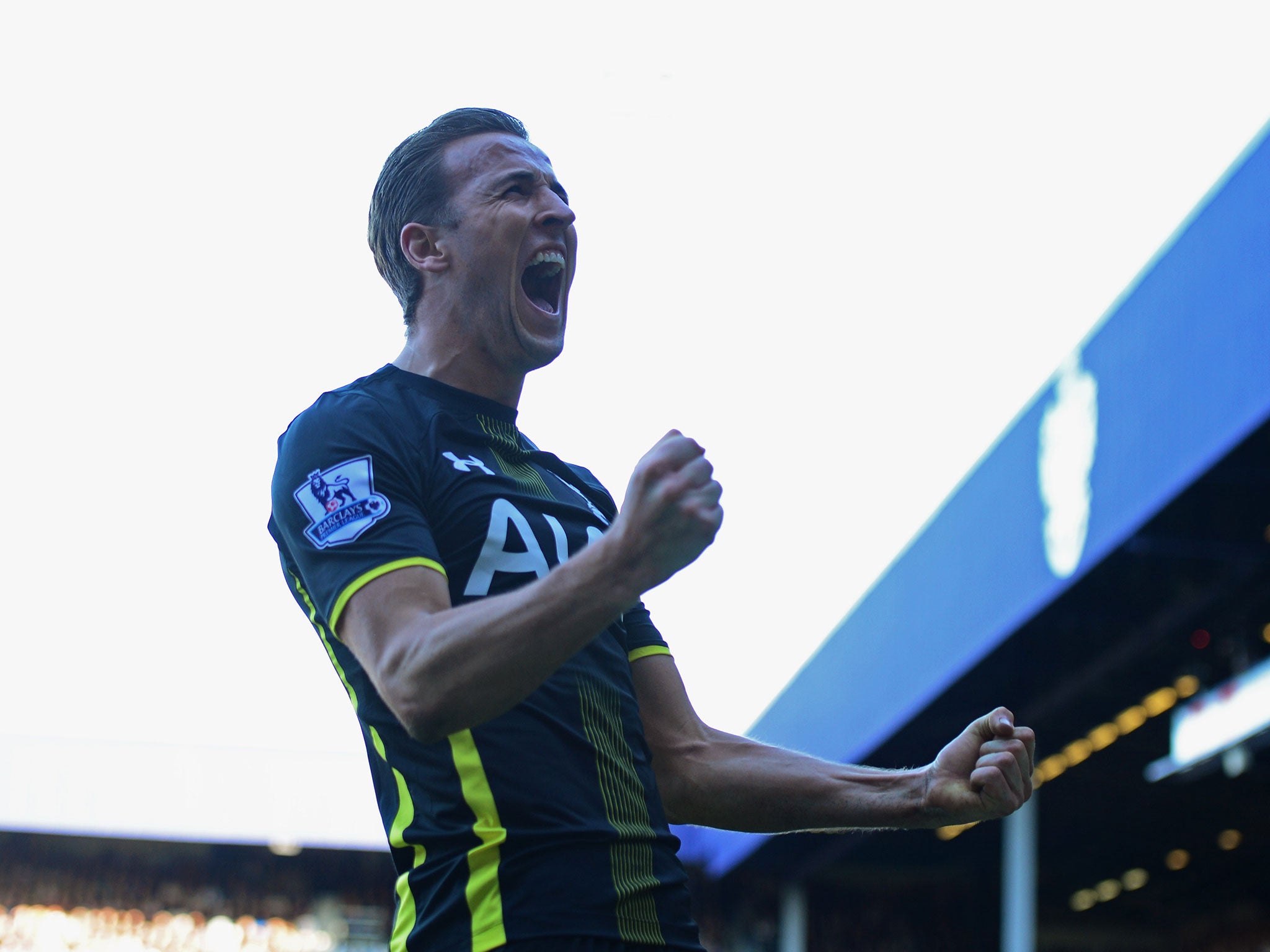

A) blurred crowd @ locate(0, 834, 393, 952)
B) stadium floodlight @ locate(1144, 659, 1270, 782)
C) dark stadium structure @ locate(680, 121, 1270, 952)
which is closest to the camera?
dark stadium structure @ locate(680, 121, 1270, 952)

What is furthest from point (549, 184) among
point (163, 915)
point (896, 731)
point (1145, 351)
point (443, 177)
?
point (163, 915)

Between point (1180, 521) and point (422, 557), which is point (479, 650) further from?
point (1180, 521)

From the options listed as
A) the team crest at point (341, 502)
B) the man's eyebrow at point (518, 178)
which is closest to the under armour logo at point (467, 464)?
the team crest at point (341, 502)

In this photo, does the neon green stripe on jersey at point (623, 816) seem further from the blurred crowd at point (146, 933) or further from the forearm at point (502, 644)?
the blurred crowd at point (146, 933)

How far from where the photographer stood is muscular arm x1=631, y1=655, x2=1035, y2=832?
191 cm

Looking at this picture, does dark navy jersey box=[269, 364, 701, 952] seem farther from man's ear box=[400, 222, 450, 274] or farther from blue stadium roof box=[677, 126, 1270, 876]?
blue stadium roof box=[677, 126, 1270, 876]

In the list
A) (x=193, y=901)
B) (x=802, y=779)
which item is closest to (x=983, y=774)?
(x=802, y=779)

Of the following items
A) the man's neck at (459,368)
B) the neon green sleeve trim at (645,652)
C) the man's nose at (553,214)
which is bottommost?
the neon green sleeve trim at (645,652)

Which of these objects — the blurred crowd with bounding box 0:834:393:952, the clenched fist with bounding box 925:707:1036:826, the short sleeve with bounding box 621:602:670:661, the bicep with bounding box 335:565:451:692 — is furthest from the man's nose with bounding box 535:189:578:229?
the blurred crowd with bounding box 0:834:393:952

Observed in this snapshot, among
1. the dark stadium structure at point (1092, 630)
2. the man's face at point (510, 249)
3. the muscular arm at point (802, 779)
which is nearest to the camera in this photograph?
the muscular arm at point (802, 779)

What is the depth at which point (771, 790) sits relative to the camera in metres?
2.07

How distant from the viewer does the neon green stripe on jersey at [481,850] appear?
63.3 inches

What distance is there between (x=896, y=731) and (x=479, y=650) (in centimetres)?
1077

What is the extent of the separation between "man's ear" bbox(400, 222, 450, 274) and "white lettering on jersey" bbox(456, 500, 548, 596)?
1.55ft
